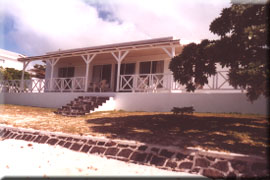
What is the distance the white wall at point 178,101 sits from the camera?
8455 millimetres

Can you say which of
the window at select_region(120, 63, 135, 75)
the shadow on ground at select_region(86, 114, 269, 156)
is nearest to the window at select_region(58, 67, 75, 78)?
the window at select_region(120, 63, 135, 75)

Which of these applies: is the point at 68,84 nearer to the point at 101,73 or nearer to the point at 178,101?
the point at 101,73

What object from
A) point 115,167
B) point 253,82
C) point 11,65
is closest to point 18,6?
point 115,167

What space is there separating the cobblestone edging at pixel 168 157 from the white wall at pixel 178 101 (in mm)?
4901

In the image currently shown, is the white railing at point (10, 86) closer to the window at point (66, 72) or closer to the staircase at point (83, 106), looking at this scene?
the window at point (66, 72)

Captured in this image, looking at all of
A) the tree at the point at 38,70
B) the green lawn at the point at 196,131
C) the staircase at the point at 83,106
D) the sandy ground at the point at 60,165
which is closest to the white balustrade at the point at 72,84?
the staircase at the point at 83,106

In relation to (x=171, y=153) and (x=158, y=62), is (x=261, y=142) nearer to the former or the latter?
(x=171, y=153)

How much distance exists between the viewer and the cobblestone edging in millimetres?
3828

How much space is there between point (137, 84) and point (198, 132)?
24.7 ft

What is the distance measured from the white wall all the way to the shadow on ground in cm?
136

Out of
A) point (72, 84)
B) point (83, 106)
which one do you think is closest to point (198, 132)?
point (83, 106)

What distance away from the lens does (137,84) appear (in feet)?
43.2

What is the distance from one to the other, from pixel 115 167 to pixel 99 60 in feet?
41.0

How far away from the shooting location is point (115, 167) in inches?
171
